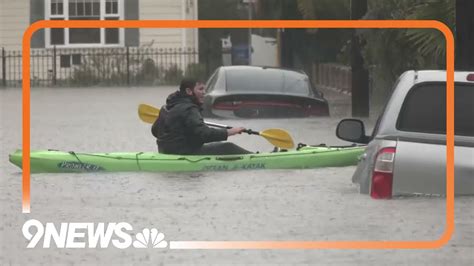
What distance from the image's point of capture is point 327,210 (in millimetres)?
10094

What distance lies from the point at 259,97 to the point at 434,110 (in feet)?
38.8

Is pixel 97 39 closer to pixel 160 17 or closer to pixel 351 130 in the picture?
pixel 160 17

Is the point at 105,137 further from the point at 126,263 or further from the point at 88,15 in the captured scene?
the point at 88,15

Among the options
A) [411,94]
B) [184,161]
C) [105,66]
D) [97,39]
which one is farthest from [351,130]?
[97,39]

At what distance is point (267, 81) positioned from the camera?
19.9 meters

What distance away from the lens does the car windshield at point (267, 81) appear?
1956 cm

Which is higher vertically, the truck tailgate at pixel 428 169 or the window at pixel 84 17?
the window at pixel 84 17

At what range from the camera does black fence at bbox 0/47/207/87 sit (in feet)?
133

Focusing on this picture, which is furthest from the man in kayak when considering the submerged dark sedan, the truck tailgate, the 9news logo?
the submerged dark sedan

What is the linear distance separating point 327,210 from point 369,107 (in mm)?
13624

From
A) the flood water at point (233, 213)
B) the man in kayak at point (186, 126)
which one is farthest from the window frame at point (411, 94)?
the man in kayak at point (186, 126)

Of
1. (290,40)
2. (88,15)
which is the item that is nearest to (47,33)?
(88,15)

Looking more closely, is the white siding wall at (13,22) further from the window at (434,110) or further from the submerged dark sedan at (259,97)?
the window at (434,110)

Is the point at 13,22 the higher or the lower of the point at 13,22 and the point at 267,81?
the higher
